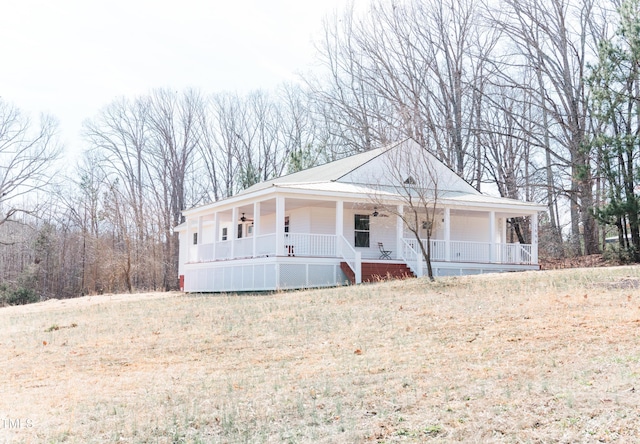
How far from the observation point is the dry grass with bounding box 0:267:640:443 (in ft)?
20.5

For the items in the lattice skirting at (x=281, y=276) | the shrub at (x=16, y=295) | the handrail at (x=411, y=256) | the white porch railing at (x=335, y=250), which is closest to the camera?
the lattice skirting at (x=281, y=276)

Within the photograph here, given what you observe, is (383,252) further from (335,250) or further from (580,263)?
(580,263)

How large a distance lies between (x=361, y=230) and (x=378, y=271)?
356 centimetres

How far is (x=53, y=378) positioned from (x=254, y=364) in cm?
304

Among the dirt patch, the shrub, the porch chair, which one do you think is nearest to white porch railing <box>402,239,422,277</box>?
the porch chair

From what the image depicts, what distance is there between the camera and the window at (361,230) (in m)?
25.8

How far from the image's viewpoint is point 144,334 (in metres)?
13.7

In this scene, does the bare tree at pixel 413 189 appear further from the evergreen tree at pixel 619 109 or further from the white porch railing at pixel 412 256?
the evergreen tree at pixel 619 109

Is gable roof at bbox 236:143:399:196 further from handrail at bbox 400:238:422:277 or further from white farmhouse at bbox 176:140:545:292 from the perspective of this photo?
handrail at bbox 400:238:422:277

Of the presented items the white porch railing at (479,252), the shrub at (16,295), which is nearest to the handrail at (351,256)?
the white porch railing at (479,252)

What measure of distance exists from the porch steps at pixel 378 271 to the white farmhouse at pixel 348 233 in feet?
0.12

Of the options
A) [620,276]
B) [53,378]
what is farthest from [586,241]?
[53,378]

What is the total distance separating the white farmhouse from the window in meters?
0.04

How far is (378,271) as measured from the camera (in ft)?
74.0
